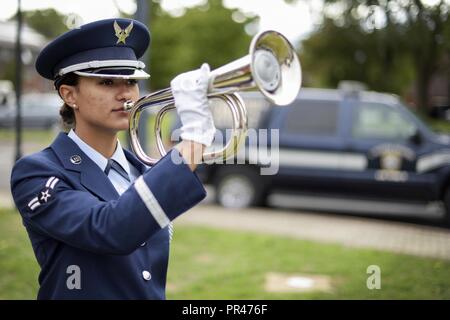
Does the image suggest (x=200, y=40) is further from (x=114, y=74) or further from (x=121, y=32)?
(x=114, y=74)

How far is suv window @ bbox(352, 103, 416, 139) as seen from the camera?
8.49 m

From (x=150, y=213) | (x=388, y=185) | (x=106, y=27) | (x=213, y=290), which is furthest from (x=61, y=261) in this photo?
(x=388, y=185)

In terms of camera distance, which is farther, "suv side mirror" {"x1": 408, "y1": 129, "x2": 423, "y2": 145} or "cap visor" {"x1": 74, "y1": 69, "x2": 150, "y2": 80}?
"suv side mirror" {"x1": 408, "y1": 129, "x2": 423, "y2": 145}

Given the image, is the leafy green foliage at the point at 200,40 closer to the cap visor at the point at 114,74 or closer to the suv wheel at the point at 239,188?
the suv wheel at the point at 239,188

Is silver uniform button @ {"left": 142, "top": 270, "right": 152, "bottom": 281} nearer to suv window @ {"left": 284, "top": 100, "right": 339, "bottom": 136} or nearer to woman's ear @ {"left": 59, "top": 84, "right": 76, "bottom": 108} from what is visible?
woman's ear @ {"left": 59, "top": 84, "right": 76, "bottom": 108}

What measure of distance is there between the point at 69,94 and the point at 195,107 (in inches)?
24.6

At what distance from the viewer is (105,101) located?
6.14 feet

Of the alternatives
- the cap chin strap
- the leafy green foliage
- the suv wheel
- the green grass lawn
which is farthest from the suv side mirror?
the leafy green foliage

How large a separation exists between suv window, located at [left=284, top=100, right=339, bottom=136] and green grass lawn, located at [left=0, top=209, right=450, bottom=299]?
2.48 m

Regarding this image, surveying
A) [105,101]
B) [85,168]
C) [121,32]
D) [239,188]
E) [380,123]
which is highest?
[380,123]

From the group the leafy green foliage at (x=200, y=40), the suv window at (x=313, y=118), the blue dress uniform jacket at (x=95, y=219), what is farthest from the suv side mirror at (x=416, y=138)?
the leafy green foliage at (x=200, y=40)

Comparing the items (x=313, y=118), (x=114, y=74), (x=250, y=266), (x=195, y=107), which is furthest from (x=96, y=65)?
(x=313, y=118)
